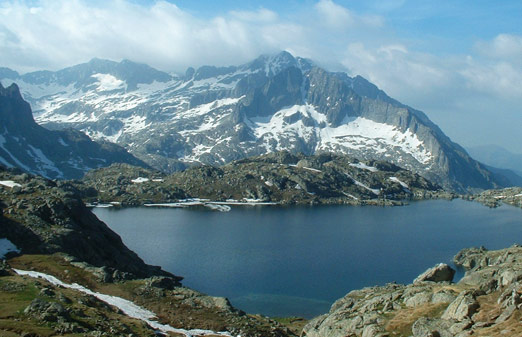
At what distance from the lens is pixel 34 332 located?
1371 inches

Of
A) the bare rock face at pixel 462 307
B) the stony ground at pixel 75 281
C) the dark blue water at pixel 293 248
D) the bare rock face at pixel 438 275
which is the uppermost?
the bare rock face at pixel 462 307

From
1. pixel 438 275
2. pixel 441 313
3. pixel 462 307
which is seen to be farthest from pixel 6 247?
pixel 462 307

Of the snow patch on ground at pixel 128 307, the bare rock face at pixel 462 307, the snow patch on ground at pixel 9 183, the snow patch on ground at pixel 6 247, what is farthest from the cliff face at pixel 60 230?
the bare rock face at pixel 462 307

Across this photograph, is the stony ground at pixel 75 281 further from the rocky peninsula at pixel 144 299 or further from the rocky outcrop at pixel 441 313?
the rocky outcrop at pixel 441 313

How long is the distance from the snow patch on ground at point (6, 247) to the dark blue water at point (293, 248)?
30.7m

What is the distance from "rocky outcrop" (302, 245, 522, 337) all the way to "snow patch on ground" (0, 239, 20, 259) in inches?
1510

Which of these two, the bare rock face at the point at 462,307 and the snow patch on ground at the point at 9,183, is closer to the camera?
the bare rock face at the point at 462,307

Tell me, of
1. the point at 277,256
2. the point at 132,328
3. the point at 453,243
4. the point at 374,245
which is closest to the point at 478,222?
the point at 453,243

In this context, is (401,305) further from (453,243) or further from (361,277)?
(453,243)

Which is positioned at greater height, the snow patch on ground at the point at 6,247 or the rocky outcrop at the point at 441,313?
the rocky outcrop at the point at 441,313

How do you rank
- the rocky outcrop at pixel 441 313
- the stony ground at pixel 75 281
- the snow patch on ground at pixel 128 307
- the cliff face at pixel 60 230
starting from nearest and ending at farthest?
the rocky outcrop at pixel 441 313 < the stony ground at pixel 75 281 < the snow patch on ground at pixel 128 307 < the cliff face at pixel 60 230

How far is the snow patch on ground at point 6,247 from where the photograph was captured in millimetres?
60862

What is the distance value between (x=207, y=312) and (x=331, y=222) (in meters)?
129

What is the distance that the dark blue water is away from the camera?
8412 cm
